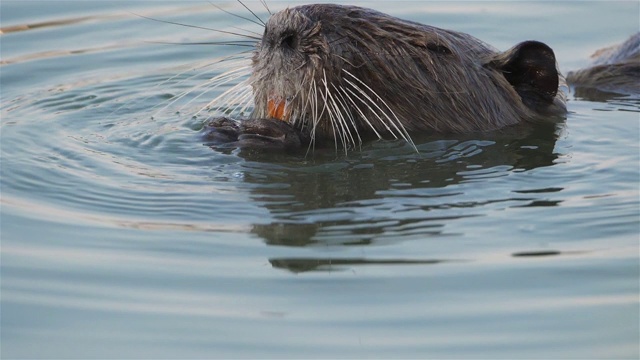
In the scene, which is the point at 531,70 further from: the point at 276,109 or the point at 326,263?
the point at 326,263

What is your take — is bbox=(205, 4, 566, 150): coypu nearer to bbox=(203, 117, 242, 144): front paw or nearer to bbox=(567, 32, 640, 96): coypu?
bbox=(203, 117, 242, 144): front paw

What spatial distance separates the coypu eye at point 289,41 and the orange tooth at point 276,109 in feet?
0.88

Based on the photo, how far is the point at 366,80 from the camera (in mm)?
5637

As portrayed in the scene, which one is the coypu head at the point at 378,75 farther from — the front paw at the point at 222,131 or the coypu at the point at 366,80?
the front paw at the point at 222,131

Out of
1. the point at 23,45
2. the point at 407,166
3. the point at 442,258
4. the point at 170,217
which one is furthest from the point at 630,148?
the point at 23,45

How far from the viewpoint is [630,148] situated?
19.5ft

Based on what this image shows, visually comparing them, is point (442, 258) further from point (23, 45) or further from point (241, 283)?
point (23, 45)

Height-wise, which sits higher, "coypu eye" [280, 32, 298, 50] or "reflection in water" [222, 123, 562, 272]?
"coypu eye" [280, 32, 298, 50]

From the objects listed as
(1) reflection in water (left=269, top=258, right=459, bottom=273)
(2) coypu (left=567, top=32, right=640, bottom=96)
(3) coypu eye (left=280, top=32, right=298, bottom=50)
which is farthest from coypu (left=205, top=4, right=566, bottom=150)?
(2) coypu (left=567, top=32, right=640, bottom=96)

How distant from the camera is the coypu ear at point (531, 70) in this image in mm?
5996

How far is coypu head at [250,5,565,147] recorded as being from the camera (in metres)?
5.46

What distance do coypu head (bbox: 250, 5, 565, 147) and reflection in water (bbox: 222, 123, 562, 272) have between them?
0.40ft

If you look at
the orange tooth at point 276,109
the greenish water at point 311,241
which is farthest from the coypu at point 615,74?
the orange tooth at point 276,109

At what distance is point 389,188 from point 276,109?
2.56ft
